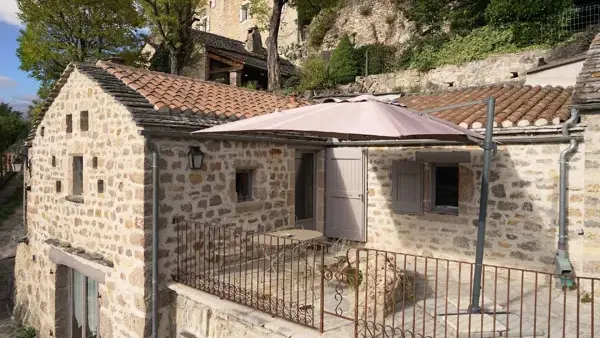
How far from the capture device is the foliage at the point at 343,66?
19.5m

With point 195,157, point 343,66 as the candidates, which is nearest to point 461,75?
point 343,66

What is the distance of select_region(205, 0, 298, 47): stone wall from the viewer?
96.2 ft

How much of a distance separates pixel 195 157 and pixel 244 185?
5.23 ft

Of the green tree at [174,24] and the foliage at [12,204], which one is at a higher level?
the green tree at [174,24]

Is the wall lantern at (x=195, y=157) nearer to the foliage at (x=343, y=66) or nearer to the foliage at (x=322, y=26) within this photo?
the foliage at (x=343, y=66)

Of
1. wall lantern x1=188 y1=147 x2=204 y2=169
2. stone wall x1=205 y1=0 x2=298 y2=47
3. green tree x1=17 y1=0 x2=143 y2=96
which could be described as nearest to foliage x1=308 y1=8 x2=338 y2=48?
stone wall x1=205 y1=0 x2=298 y2=47

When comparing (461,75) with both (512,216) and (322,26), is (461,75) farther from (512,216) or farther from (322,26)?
(322,26)

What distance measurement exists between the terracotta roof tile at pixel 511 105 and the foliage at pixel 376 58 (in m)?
9.69

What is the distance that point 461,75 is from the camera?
15.5 m

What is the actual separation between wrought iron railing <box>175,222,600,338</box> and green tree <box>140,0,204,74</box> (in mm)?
16542

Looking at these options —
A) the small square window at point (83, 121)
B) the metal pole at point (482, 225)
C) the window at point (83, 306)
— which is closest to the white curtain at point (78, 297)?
the window at point (83, 306)

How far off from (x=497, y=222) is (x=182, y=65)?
62.7 feet

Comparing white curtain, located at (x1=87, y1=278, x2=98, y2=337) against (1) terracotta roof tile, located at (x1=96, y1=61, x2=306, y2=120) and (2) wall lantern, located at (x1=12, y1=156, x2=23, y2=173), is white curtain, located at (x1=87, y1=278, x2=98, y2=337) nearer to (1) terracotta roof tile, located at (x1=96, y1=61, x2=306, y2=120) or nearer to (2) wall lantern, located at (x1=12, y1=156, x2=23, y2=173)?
(1) terracotta roof tile, located at (x1=96, y1=61, x2=306, y2=120)

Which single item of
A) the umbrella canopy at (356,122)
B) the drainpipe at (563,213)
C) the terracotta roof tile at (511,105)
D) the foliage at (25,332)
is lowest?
the foliage at (25,332)
